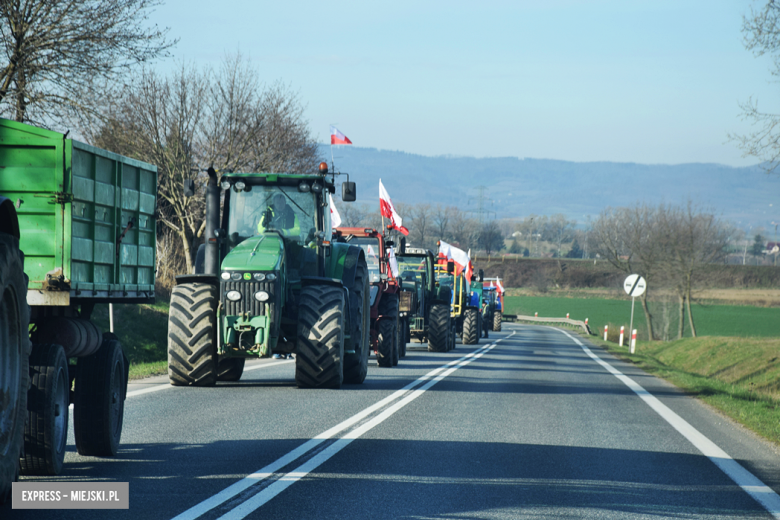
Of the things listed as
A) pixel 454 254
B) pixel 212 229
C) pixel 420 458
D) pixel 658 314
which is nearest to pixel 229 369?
pixel 212 229

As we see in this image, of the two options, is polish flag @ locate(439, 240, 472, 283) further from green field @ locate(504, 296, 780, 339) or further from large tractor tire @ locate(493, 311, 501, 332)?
large tractor tire @ locate(493, 311, 501, 332)

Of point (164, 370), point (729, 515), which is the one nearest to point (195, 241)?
point (164, 370)

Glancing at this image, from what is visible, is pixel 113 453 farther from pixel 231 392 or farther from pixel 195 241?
pixel 195 241

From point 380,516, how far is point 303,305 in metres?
6.82

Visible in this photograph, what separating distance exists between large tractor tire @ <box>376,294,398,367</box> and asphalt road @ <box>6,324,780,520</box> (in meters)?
4.50

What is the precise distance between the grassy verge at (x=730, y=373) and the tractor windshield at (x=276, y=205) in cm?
640

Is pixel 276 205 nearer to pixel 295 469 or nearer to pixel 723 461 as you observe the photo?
pixel 295 469

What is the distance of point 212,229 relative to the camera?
12914 millimetres

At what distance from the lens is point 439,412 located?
10750 millimetres

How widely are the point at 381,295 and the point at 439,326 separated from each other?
7330 mm

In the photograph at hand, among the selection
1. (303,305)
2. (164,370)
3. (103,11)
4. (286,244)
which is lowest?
(164,370)

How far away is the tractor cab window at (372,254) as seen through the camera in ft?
60.7

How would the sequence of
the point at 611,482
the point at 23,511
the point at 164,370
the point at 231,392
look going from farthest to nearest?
the point at 164,370 → the point at 231,392 → the point at 611,482 → the point at 23,511

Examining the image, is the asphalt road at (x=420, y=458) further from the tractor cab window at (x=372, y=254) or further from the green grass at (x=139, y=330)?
the green grass at (x=139, y=330)
